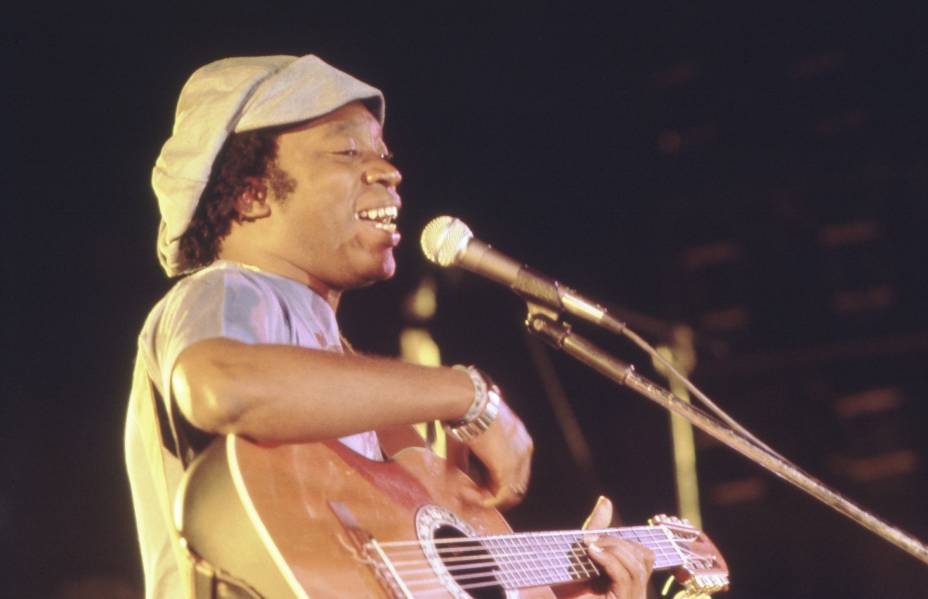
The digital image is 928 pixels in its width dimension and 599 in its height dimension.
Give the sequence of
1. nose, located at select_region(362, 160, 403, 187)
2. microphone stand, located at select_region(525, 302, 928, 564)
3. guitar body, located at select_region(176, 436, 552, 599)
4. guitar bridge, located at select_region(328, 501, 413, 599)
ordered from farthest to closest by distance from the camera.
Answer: nose, located at select_region(362, 160, 403, 187) < microphone stand, located at select_region(525, 302, 928, 564) < guitar bridge, located at select_region(328, 501, 413, 599) < guitar body, located at select_region(176, 436, 552, 599)

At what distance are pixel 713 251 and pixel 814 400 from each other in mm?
1158

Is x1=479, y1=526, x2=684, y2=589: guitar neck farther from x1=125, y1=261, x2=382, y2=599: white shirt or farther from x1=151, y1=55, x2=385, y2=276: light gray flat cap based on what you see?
x1=151, y1=55, x2=385, y2=276: light gray flat cap

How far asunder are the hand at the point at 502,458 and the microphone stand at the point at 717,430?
25cm

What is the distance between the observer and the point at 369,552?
6.47ft

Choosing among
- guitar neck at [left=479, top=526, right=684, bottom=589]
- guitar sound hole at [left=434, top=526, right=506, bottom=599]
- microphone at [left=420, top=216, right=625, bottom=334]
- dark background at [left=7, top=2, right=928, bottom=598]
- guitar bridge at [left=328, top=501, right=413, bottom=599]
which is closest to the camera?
guitar bridge at [left=328, top=501, right=413, bottom=599]

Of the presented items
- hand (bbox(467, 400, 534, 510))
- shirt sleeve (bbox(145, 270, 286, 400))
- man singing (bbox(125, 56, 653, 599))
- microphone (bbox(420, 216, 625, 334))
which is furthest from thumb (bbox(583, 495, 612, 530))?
shirt sleeve (bbox(145, 270, 286, 400))

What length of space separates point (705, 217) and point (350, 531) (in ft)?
16.1

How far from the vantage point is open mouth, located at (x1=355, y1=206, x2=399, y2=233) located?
2721 mm

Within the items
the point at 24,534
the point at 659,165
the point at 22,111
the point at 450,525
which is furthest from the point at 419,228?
the point at 450,525

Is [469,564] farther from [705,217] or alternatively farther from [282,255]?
[705,217]

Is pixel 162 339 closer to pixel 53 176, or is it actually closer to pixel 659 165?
pixel 53 176

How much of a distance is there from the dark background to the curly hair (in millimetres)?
2700

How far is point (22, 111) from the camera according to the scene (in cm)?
447

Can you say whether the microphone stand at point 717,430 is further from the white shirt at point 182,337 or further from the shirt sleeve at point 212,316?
the shirt sleeve at point 212,316
